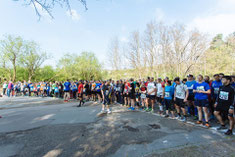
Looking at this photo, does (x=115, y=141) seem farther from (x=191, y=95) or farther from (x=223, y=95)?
(x=191, y=95)

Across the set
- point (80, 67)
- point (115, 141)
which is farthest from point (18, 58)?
point (115, 141)

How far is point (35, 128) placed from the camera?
14.8ft

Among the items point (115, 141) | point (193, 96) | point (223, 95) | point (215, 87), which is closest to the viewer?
point (115, 141)

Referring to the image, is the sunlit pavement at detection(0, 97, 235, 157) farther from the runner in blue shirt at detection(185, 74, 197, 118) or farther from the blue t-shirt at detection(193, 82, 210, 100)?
the runner in blue shirt at detection(185, 74, 197, 118)

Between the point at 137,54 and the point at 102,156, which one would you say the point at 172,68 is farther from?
the point at 102,156

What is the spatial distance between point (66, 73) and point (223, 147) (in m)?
41.3

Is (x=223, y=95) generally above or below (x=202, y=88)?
below

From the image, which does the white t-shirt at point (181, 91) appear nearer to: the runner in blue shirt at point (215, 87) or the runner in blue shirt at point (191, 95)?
the runner in blue shirt at point (191, 95)

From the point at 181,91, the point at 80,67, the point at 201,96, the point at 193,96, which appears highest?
the point at 80,67

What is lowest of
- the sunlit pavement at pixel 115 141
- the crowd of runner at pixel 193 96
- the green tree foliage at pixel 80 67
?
the sunlit pavement at pixel 115 141

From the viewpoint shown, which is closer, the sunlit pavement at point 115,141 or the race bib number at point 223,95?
the sunlit pavement at point 115,141

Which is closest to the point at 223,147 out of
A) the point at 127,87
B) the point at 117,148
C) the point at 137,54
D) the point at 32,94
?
the point at 117,148

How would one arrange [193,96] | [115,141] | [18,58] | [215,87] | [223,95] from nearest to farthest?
[115,141] → [223,95] → [215,87] → [193,96] → [18,58]

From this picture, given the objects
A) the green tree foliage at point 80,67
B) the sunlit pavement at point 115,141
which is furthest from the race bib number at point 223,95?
the green tree foliage at point 80,67
